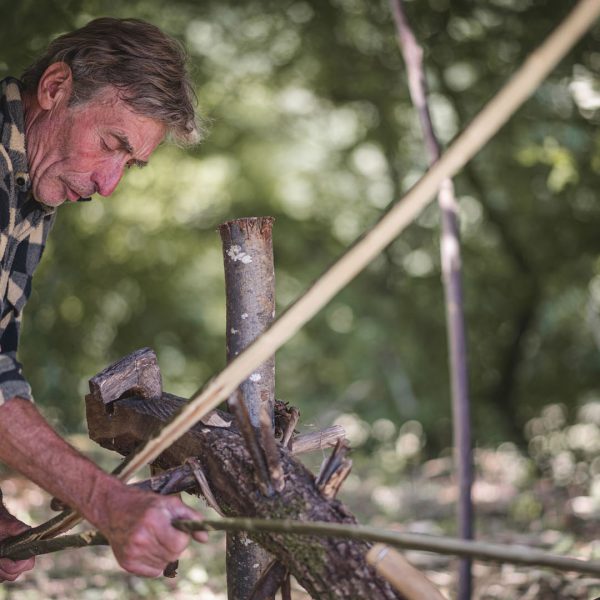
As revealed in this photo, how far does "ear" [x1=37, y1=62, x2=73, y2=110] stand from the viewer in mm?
2078

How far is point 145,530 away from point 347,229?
6.90 metres

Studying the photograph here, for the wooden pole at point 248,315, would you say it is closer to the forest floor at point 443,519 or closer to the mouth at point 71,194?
the mouth at point 71,194

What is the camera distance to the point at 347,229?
828 cm

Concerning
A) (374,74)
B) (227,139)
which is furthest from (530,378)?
(227,139)

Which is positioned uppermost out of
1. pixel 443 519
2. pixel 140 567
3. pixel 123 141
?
pixel 443 519

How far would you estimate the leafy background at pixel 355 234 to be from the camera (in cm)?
601

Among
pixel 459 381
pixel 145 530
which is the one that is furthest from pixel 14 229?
pixel 459 381

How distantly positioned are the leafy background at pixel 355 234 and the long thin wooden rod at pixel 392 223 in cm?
390

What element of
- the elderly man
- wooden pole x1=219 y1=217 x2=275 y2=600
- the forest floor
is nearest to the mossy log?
wooden pole x1=219 y1=217 x2=275 y2=600

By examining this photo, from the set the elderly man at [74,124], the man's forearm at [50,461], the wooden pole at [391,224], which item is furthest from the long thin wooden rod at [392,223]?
the elderly man at [74,124]

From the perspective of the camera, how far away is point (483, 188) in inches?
264

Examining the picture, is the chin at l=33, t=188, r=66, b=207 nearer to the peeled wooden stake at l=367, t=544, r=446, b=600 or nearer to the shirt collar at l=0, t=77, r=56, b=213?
the shirt collar at l=0, t=77, r=56, b=213

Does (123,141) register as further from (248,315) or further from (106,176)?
(248,315)

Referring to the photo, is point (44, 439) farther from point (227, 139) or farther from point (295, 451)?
point (227, 139)
